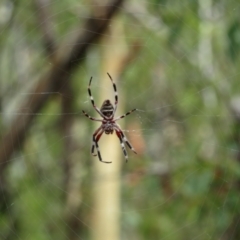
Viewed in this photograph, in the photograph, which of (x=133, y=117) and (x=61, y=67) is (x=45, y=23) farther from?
(x=133, y=117)

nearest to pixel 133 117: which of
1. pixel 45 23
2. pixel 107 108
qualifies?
pixel 45 23

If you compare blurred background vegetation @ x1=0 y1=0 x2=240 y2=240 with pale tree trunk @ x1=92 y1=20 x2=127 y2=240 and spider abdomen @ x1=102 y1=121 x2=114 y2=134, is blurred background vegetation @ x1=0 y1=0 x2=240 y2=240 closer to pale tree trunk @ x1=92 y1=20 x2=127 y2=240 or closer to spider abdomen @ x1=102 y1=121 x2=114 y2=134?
pale tree trunk @ x1=92 y1=20 x2=127 y2=240

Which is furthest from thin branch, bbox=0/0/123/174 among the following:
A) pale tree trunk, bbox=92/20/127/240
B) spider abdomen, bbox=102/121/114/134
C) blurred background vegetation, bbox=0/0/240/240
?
spider abdomen, bbox=102/121/114/134

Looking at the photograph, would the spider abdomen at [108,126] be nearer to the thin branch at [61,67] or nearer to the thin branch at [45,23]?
the thin branch at [61,67]

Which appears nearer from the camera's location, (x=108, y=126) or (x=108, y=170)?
(x=108, y=126)

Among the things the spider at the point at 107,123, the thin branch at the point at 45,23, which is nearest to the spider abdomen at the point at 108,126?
the spider at the point at 107,123

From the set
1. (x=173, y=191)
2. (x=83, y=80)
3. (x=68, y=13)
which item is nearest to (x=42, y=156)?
(x=83, y=80)
